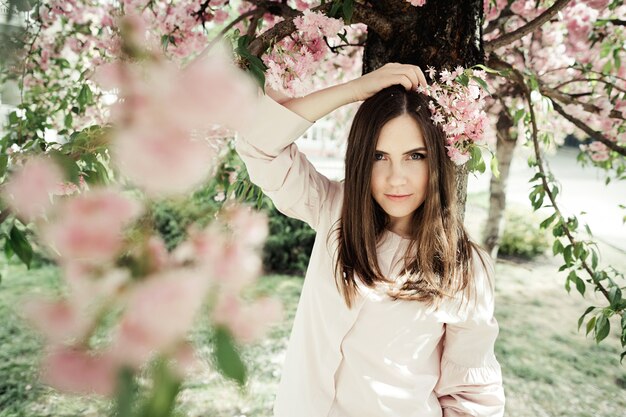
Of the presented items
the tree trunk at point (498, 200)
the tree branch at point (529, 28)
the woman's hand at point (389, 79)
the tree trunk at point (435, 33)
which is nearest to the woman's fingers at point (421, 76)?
the woman's hand at point (389, 79)

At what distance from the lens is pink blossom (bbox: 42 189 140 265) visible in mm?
319

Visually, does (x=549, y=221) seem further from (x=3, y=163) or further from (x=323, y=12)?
(x=3, y=163)

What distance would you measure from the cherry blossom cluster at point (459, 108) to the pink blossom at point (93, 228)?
971 mm

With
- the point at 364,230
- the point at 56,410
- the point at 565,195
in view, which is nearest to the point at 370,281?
the point at 364,230

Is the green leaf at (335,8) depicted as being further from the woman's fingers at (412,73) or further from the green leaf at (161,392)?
the green leaf at (161,392)

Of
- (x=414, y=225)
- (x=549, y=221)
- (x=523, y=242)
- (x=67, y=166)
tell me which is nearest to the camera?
(x=67, y=166)

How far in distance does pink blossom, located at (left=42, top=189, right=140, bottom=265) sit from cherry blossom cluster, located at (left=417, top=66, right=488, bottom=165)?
3.19 feet

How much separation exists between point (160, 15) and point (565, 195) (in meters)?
8.10

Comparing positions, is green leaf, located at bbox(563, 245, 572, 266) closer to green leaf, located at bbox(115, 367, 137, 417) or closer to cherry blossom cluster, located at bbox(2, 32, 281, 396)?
cherry blossom cluster, located at bbox(2, 32, 281, 396)

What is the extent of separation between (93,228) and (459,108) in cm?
101

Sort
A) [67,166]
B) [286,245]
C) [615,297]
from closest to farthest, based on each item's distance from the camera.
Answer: [67,166] < [615,297] < [286,245]

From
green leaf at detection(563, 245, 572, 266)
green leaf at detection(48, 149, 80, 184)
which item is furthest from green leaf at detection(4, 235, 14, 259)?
green leaf at detection(563, 245, 572, 266)

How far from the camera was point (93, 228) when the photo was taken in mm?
323

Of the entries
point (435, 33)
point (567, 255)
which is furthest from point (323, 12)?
point (567, 255)
